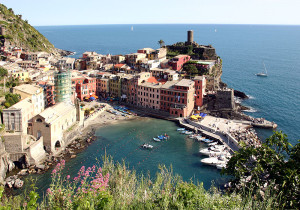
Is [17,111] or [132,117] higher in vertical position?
[17,111]

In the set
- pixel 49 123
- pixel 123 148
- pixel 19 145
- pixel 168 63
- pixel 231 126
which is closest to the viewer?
pixel 19 145

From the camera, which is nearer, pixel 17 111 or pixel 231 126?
pixel 17 111

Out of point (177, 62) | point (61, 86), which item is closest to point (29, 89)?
point (61, 86)

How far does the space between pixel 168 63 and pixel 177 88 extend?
19620mm

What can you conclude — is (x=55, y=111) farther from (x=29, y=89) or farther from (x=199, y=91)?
(x=199, y=91)

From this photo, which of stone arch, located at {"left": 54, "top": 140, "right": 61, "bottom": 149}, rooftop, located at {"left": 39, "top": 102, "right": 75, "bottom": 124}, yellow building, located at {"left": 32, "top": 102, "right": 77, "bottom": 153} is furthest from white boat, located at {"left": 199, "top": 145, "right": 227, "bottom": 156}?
rooftop, located at {"left": 39, "top": 102, "right": 75, "bottom": 124}

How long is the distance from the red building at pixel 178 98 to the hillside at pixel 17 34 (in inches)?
2585

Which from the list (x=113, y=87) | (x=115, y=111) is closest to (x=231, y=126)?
(x=115, y=111)

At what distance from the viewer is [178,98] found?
6003 cm

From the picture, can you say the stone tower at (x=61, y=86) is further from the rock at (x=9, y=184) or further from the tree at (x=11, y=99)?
the rock at (x=9, y=184)

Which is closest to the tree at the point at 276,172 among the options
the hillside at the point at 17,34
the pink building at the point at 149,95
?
the pink building at the point at 149,95

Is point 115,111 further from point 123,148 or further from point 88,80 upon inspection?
point 123,148

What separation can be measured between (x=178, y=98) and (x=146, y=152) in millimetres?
18000

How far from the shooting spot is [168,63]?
78.4 meters
